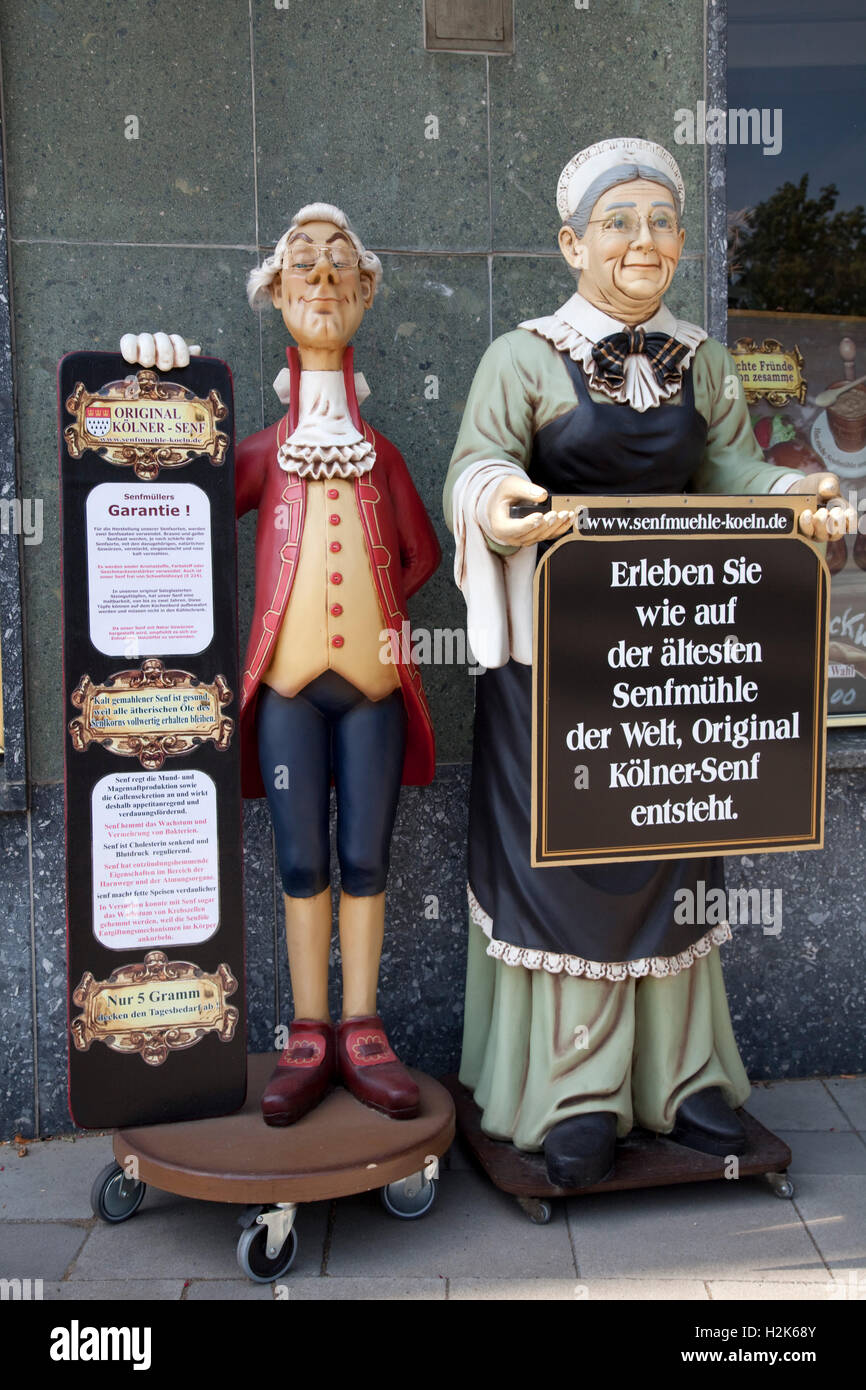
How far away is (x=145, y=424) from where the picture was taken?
9.36 ft

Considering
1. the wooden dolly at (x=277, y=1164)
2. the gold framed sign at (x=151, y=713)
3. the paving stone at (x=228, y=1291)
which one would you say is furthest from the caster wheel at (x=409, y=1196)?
the gold framed sign at (x=151, y=713)

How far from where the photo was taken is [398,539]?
3219 millimetres

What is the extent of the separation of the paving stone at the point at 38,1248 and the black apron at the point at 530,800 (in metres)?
1.30

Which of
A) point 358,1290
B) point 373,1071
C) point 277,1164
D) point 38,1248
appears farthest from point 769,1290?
point 38,1248

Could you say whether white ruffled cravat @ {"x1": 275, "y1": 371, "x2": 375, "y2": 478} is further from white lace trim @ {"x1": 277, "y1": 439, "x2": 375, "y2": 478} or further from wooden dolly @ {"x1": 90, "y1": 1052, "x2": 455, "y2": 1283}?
wooden dolly @ {"x1": 90, "y1": 1052, "x2": 455, "y2": 1283}

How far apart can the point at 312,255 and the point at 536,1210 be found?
2.45 meters

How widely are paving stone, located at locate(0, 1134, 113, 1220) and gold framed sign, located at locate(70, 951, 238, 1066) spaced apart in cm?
58

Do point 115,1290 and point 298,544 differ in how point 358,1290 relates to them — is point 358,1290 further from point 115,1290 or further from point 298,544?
point 298,544

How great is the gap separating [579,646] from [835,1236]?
5.25 ft

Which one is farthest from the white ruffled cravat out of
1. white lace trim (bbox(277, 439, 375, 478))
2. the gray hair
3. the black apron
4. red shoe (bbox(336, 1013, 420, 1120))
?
red shoe (bbox(336, 1013, 420, 1120))

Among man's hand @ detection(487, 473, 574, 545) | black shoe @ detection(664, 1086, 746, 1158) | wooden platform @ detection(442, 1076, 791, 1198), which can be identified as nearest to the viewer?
man's hand @ detection(487, 473, 574, 545)

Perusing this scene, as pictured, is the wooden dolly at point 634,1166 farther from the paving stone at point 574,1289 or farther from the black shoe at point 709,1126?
the paving stone at point 574,1289

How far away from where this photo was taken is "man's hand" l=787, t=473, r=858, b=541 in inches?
112

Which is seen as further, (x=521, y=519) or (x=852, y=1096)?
(x=852, y=1096)
